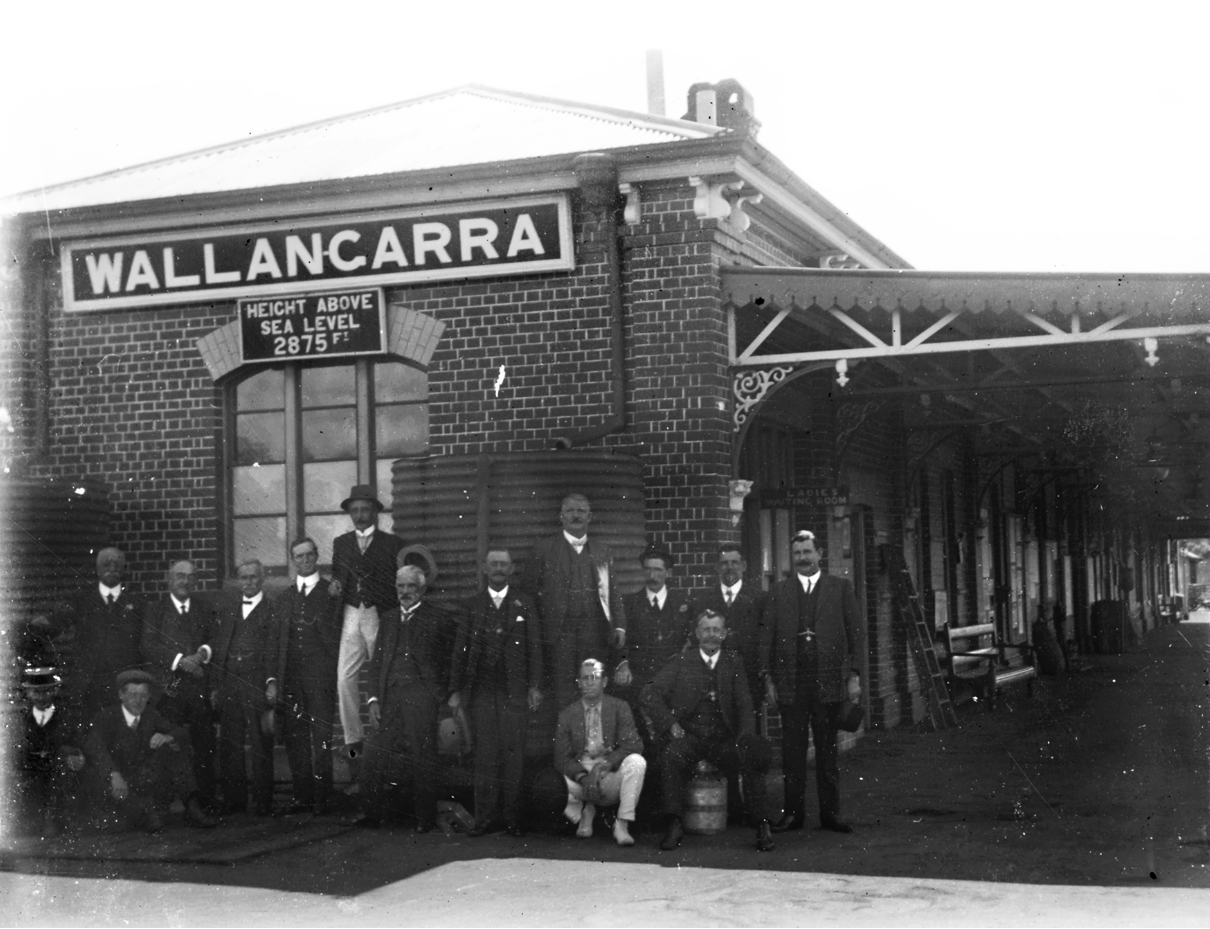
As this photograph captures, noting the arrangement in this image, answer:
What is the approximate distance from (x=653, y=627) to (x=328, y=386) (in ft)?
12.5

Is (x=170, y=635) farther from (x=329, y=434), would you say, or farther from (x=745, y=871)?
(x=745, y=871)

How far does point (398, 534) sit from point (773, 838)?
3365 millimetres

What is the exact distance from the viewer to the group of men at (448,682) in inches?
379

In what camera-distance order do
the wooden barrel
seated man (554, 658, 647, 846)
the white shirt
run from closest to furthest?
seated man (554, 658, 647, 846), the wooden barrel, the white shirt

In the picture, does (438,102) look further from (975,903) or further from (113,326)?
(975,903)

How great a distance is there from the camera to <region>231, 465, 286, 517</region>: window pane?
12406mm

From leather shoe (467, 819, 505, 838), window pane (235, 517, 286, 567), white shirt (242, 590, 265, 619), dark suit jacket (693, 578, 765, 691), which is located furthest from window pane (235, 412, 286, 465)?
dark suit jacket (693, 578, 765, 691)

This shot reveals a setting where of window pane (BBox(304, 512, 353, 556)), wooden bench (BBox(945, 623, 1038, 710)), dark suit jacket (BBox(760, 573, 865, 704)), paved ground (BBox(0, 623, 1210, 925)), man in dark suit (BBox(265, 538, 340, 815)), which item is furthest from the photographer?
wooden bench (BBox(945, 623, 1038, 710))

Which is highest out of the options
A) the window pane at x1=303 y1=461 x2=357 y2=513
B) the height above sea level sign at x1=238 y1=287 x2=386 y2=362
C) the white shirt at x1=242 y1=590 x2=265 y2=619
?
the height above sea level sign at x1=238 y1=287 x2=386 y2=362

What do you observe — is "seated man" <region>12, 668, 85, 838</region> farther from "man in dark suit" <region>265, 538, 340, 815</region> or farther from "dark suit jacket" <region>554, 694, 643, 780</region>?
"dark suit jacket" <region>554, 694, 643, 780</region>

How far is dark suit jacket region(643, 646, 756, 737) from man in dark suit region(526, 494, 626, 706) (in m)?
0.50

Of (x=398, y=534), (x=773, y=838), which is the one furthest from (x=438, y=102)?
(x=773, y=838)

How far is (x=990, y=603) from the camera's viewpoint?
22719 mm

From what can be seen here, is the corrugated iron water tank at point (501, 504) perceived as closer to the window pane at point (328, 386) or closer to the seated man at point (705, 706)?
the seated man at point (705, 706)
